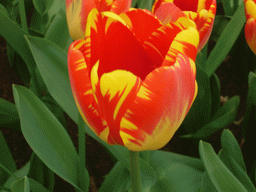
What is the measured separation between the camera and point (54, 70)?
693 millimetres

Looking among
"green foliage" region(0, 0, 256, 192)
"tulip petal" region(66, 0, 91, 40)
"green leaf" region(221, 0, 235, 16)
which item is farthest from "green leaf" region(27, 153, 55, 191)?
"green leaf" region(221, 0, 235, 16)

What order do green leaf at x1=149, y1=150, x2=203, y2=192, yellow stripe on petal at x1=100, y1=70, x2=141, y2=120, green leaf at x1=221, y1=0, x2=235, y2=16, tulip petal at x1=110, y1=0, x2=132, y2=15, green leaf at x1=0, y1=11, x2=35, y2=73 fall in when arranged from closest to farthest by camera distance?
1. yellow stripe on petal at x1=100, y1=70, x2=141, y2=120
2. tulip petal at x1=110, y1=0, x2=132, y2=15
3. green leaf at x1=149, y1=150, x2=203, y2=192
4. green leaf at x1=0, y1=11, x2=35, y2=73
5. green leaf at x1=221, y1=0, x2=235, y2=16

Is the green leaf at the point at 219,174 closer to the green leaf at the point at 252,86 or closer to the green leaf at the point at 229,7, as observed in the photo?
the green leaf at the point at 252,86

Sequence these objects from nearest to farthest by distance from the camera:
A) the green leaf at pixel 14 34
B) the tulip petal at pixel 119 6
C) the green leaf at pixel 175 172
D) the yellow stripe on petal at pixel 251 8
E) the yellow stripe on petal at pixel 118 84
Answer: the yellow stripe on petal at pixel 118 84
the tulip petal at pixel 119 6
the yellow stripe on petal at pixel 251 8
the green leaf at pixel 175 172
the green leaf at pixel 14 34

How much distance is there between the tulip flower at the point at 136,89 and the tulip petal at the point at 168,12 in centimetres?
11

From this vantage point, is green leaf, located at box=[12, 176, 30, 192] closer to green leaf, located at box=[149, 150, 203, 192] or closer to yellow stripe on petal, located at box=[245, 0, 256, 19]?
green leaf, located at box=[149, 150, 203, 192]

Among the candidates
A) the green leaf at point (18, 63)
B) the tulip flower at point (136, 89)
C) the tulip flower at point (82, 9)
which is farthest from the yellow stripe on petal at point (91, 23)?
the green leaf at point (18, 63)

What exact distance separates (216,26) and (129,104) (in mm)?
910

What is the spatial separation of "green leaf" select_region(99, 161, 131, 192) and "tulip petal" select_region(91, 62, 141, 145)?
35 centimetres

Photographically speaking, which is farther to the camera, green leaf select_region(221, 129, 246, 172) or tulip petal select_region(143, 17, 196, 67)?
green leaf select_region(221, 129, 246, 172)

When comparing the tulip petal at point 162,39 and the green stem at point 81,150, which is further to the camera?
the green stem at point 81,150

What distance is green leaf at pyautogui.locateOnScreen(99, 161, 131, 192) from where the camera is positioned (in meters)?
0.69

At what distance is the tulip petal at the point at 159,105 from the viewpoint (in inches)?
12.7

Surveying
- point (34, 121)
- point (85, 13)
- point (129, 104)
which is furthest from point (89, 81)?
point (34, 121)
